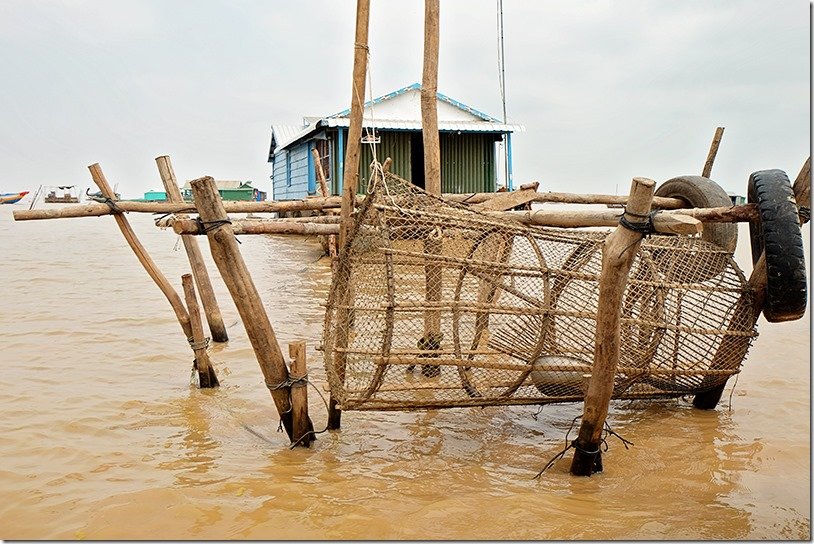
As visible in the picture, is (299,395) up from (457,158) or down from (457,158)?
down

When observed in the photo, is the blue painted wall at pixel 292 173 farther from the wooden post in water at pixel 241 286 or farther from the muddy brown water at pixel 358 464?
the wooden post in water at pixel 241 286

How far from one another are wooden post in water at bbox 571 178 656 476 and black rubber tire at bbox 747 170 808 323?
48.9 inches

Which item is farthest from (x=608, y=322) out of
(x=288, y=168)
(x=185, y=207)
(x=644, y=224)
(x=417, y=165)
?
(x=288, y=168)

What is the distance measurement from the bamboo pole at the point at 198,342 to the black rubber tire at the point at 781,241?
4331 mm

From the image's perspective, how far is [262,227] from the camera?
4.72 metres

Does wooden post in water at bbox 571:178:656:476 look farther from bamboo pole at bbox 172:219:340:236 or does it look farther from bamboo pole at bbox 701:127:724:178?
bamboo pole at bbox 701:127:724:178

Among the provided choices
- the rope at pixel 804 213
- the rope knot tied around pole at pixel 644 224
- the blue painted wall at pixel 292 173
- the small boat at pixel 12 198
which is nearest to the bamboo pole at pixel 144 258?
the rope knot tied around pole at pixel 644 224

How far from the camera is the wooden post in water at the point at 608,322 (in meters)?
3.32

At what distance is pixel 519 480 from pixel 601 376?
2.71ft

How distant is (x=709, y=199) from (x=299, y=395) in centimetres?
383

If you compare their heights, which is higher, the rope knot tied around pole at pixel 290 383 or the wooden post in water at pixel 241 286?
the wooden post in water at pixel 241 286

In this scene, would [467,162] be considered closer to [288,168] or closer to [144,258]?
[288,168]

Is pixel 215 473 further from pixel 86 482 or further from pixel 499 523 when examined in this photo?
pixel 499 523

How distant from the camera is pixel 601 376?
12.2 feet
